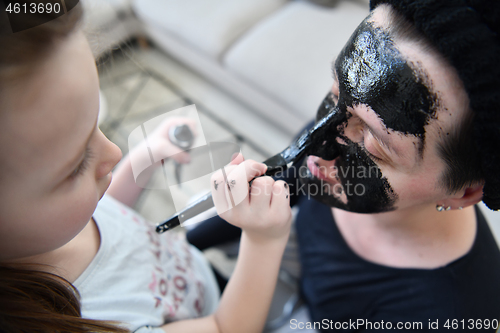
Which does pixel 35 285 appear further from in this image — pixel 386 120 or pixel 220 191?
pixel 386 120

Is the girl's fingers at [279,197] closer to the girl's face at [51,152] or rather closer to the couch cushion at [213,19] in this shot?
the girl's face at [51,152]

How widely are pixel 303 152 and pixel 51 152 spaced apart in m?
0.37

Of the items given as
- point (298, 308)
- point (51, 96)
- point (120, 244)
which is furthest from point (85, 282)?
point (298, 308)

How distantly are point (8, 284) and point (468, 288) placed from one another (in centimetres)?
74

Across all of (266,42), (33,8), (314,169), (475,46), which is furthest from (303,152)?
(266,42)

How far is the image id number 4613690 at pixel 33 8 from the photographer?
277mm

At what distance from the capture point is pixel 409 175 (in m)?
0.45

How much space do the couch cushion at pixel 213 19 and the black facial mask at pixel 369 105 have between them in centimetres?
93

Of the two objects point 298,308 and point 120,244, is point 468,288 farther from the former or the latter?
point 120,244

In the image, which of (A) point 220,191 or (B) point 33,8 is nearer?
(B) point 33,8

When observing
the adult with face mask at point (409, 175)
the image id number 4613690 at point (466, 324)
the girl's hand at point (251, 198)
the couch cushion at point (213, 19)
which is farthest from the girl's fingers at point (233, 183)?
the couch cushion at point (213, 19)

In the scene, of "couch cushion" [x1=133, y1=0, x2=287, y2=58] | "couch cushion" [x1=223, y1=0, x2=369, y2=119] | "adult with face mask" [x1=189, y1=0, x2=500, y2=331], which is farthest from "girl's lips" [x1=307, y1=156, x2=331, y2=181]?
"couch cushion" [x1=133, y1=0, x2=287, y2=58]

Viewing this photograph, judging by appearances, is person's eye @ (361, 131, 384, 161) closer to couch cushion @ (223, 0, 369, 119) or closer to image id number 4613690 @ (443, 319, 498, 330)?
image id number 4613690 @ (443, 319, 498, 330)

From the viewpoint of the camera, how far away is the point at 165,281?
24.2 inches
